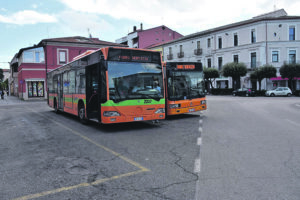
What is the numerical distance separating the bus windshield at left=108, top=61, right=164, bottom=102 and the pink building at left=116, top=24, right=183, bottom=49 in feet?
184

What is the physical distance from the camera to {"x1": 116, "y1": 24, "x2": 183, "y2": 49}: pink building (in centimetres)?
6462

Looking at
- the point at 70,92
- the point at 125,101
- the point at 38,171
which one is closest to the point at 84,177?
the point at 38,171

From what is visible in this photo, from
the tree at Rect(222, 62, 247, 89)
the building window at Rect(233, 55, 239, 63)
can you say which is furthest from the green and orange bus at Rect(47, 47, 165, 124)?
the building window at Rect(233, 55, 239, 63)

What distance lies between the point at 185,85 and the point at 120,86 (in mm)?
4841

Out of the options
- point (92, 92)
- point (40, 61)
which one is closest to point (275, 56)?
point (40, 61)

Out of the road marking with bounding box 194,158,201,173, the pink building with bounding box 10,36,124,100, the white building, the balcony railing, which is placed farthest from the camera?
the balcony railing

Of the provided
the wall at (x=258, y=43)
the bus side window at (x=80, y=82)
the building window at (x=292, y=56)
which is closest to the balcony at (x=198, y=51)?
the wall at (x=258, y=43)

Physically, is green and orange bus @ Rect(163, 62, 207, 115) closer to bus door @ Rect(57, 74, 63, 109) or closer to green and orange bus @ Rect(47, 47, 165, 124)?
green and orange bus @ Rect(47, 47, 165, 124)

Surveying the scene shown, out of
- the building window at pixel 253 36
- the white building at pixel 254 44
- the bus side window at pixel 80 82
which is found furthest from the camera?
the building window at pixel 253 36

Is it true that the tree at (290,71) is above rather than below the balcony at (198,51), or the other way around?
below

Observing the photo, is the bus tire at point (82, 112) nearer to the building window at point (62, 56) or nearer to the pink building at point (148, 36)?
the building window at point (62, 56)

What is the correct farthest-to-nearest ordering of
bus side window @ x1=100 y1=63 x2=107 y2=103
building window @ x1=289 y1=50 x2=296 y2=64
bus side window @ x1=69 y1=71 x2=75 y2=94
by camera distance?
1. building window @ x1=289 y1=50 x2=296 y2=64
2. bus side window @ x1=69 y1=71 x2=75 y2=94
3. bus side window @ x1=100 y1=63 x2=107 y2=103

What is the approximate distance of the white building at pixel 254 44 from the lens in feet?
136

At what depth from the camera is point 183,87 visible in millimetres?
12688
